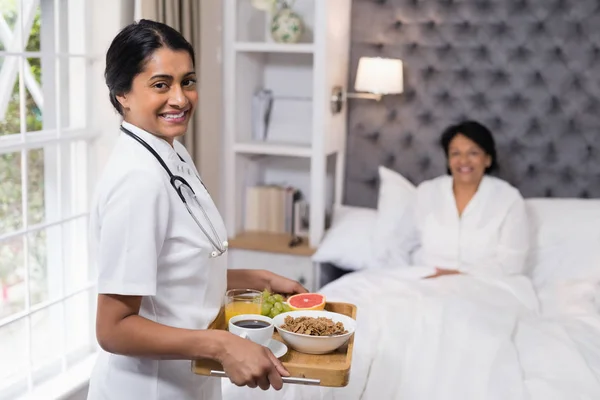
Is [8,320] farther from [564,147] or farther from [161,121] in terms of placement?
[564,147]

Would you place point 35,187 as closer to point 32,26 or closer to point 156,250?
point 32,26

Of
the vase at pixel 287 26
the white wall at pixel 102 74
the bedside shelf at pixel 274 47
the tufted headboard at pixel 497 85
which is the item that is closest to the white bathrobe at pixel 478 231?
the tufted headboard at pixel 497 85

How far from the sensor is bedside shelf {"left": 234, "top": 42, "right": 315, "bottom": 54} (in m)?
3.54

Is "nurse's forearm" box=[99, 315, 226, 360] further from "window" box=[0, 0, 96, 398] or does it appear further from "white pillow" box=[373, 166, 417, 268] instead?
"white pillow" box=[373, 166, 417, 268]

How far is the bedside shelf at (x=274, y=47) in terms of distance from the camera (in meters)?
3.54

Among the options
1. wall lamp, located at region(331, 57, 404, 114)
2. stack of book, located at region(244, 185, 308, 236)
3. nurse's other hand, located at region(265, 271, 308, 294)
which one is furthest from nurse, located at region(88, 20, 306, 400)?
stack of book, located at region(244, 185, 308, 236)

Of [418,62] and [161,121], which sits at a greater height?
[418,62]

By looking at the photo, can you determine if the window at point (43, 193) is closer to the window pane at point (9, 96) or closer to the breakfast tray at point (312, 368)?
the window pane at point (9, 96)

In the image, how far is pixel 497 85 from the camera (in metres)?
3.69

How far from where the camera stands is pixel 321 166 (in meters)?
3.60

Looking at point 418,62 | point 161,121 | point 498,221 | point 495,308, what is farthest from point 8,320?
point 418,62

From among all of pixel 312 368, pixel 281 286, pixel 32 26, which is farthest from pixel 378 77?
pixel 312 368

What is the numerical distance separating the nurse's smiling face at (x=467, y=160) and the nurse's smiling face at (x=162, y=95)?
2072mm

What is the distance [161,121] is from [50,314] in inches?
70.3
